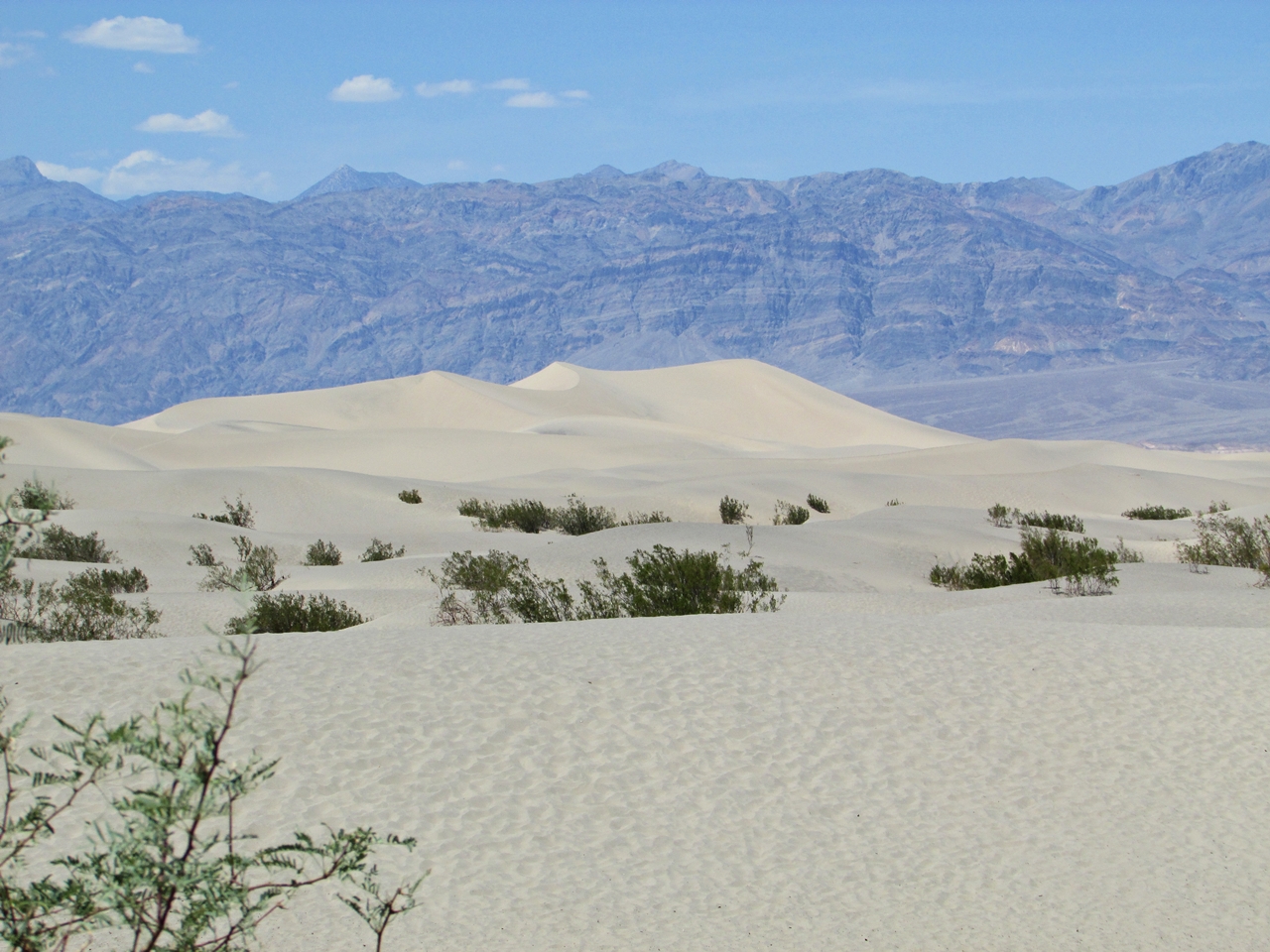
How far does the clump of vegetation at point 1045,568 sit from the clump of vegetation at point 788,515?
22.7 ft

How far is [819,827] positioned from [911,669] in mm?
1912

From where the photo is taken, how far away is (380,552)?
16516mm

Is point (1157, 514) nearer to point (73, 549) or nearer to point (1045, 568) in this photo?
point (1045, 568)

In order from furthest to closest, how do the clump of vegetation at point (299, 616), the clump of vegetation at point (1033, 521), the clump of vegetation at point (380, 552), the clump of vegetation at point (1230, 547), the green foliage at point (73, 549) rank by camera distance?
the clump of vegetation at point (1033, 521) → the clump of vegetation at point (380, 552) → the green foliage at point (73, 549) → the clump of vegetation at point (1230, 547) → the clump of vegetation at point (299, 616)

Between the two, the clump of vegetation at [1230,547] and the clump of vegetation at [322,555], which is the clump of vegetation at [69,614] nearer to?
the clump of vegetation at [322,555]

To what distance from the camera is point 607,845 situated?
4707mm

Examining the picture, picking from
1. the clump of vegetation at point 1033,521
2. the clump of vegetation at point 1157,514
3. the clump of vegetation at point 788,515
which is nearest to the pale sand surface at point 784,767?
the clump of vegetation at point 1033,521

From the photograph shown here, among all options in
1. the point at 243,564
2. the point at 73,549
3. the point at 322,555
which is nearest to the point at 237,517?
the point at 322,555

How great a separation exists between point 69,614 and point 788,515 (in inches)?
586

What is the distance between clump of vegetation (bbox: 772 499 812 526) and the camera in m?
22.1

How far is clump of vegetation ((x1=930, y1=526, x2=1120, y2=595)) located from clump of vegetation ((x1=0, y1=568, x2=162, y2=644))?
884 centimetres

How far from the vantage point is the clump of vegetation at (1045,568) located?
12001 mm

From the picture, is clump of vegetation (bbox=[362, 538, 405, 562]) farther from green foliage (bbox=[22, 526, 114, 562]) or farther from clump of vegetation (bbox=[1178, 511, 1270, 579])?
clump of vegetation (bbox=[1178, 511, 1270, 579])

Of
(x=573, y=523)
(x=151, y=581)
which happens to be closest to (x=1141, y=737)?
(x=151, y=581)
